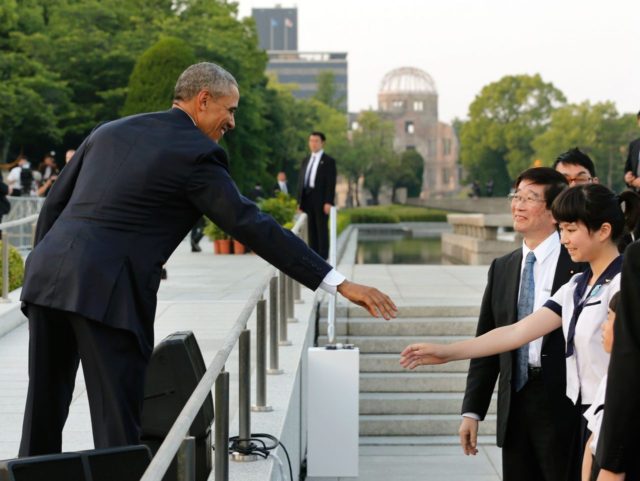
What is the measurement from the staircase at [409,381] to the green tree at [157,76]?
65.0 ft

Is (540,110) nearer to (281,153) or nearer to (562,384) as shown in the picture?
(281,153)

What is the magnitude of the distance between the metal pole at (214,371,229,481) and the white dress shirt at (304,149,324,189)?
A: 404 inches

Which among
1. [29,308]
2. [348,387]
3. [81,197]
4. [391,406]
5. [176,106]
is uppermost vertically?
[176,106]

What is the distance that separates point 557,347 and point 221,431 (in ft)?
4.51

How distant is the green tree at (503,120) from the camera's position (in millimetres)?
90750

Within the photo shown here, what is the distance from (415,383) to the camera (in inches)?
422

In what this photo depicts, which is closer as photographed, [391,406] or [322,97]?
[391,406]

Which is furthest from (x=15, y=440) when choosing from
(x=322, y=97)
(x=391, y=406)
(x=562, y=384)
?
(x=322, y=97)

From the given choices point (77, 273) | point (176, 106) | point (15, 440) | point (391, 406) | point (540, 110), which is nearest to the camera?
point (77, 273)

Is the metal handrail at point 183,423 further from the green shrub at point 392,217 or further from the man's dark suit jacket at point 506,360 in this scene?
the green shrub at point 392,217

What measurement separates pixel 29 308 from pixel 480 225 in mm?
24975

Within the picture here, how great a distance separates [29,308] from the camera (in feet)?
12.8

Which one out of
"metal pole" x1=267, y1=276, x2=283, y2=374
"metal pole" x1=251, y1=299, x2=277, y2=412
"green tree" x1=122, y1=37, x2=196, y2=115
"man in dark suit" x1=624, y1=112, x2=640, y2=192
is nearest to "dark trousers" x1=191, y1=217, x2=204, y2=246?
"green tree" x1=122, y1=37, x2=196, y2=115

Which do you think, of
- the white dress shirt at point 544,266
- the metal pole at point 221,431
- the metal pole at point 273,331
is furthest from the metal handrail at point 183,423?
the metal pole at point 273,331
